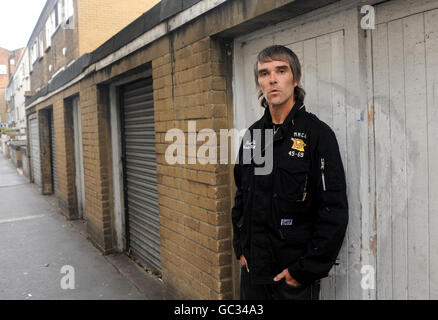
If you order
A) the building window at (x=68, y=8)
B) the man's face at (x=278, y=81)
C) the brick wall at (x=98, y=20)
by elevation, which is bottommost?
the man's face at (x=278, y=81)

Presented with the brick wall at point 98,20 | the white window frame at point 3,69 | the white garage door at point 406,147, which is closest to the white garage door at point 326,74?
the white garage door at point 406,147

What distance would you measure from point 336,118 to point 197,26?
1.62m

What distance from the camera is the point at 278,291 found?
2307 millimetres

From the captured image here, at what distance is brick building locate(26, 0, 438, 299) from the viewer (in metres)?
2.13

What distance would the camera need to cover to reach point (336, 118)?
98.2 inches

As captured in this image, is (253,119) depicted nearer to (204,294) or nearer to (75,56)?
(204,294)

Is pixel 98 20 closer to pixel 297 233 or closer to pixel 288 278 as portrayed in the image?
pixel 297 233

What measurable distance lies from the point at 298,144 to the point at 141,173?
3.83 m

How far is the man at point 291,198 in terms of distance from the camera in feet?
6.89

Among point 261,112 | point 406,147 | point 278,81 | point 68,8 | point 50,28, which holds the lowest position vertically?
point 406,147

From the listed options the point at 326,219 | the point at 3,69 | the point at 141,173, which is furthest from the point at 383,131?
the point at 3,69

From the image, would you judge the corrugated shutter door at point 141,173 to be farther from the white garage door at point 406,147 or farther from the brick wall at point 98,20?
the white garage door at point 406,147
